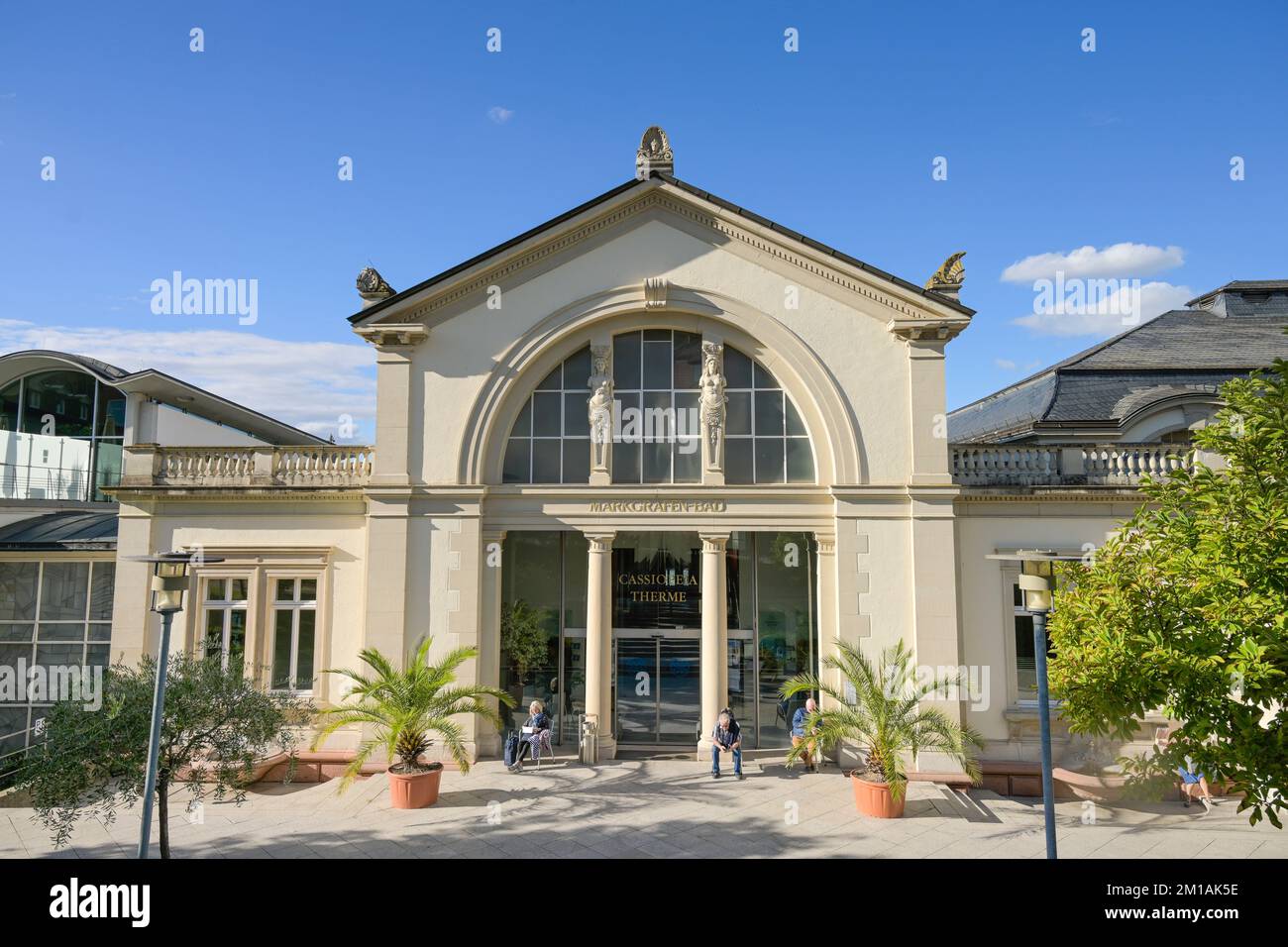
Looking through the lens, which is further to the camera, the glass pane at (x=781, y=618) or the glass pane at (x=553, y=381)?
the glass pane at (x=553, y=381)

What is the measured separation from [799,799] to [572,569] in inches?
281

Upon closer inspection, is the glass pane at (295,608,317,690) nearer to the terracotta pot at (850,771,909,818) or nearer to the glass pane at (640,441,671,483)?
the glass pane at (640,441,671,483)

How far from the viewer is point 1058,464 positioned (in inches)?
646

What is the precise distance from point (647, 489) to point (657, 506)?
0.46 metres

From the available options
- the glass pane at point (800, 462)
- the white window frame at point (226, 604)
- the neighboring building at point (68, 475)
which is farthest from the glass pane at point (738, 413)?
the neighboring building at point (68, 475)

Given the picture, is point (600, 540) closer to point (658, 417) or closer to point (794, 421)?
point (658, 417)

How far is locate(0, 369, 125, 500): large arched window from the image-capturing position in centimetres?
2388

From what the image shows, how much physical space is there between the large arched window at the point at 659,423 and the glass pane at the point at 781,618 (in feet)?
5.53

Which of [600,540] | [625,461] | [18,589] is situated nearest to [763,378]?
[625,461]

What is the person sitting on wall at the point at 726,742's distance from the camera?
15172 mm

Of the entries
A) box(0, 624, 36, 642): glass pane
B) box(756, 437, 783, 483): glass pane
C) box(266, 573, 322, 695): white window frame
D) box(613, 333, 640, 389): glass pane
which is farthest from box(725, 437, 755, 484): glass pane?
box(0, 624, 36, 642): glass pane

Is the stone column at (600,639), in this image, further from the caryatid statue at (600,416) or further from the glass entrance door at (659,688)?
the caryatid statue at (600,416)
